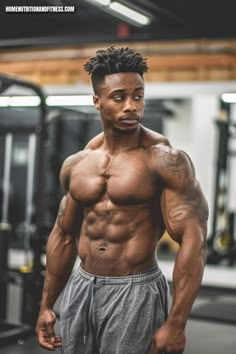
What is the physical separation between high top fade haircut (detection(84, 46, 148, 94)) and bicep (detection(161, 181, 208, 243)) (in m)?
0.46

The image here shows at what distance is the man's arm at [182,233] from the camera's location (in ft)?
6.43

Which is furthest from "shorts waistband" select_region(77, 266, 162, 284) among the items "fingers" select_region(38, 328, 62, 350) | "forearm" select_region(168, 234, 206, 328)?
"fingers" select_region(38, 328, 62, 350)

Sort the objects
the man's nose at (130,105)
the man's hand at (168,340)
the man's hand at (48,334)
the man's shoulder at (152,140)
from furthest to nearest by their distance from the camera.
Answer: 1. the man's hand at (48,334)
2. the man's shoulder at (152,140)
3. the man's nose at (130,105)
4. the man's hand at (168,340)

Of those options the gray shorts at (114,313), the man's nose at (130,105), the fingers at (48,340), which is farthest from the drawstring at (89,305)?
the man's nose at (130,105)

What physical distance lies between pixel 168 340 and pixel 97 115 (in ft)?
23.0

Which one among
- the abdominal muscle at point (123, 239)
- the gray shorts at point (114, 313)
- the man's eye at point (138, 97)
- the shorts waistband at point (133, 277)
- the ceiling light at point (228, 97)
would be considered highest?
the man's eye at point (138, 97)

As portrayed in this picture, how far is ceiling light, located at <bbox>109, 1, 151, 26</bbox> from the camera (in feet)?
16.5

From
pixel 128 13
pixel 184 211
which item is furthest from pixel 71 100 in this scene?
pixel 184 211

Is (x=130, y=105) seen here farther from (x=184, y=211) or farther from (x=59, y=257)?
(x=59, y=257)

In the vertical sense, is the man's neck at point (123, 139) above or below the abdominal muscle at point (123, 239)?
above

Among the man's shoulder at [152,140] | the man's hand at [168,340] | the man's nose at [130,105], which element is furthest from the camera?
the man's shoulder at [152,140]

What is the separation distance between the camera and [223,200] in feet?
25.5

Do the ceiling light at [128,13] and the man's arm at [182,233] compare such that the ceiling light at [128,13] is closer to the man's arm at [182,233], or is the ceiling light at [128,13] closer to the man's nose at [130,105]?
the man's nose at [130,105]

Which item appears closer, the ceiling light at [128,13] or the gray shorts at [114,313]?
the gray shorts at [114,313]
